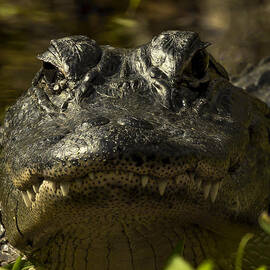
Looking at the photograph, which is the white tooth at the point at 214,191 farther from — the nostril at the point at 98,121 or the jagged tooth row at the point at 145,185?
the nostril at the point at 98,121

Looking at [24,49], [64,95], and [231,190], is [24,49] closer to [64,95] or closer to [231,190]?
[64,95]

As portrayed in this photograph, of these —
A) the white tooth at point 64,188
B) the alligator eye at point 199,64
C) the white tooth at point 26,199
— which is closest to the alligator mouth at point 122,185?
the white tooth at point 64,188

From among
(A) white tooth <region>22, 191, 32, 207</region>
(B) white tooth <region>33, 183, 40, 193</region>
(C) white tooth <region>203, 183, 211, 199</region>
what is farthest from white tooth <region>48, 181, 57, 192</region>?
(C) white tooth <region>203, 183, 211, 199</region>

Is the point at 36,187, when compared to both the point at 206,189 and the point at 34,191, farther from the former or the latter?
the point at 206,189

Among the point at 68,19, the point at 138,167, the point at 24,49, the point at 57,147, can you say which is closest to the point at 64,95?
the point at 57,147

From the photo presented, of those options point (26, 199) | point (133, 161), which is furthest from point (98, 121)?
point (26, 199)

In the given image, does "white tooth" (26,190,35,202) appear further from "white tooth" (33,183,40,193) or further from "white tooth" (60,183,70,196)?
"white tooth" (60,183,70,196)
